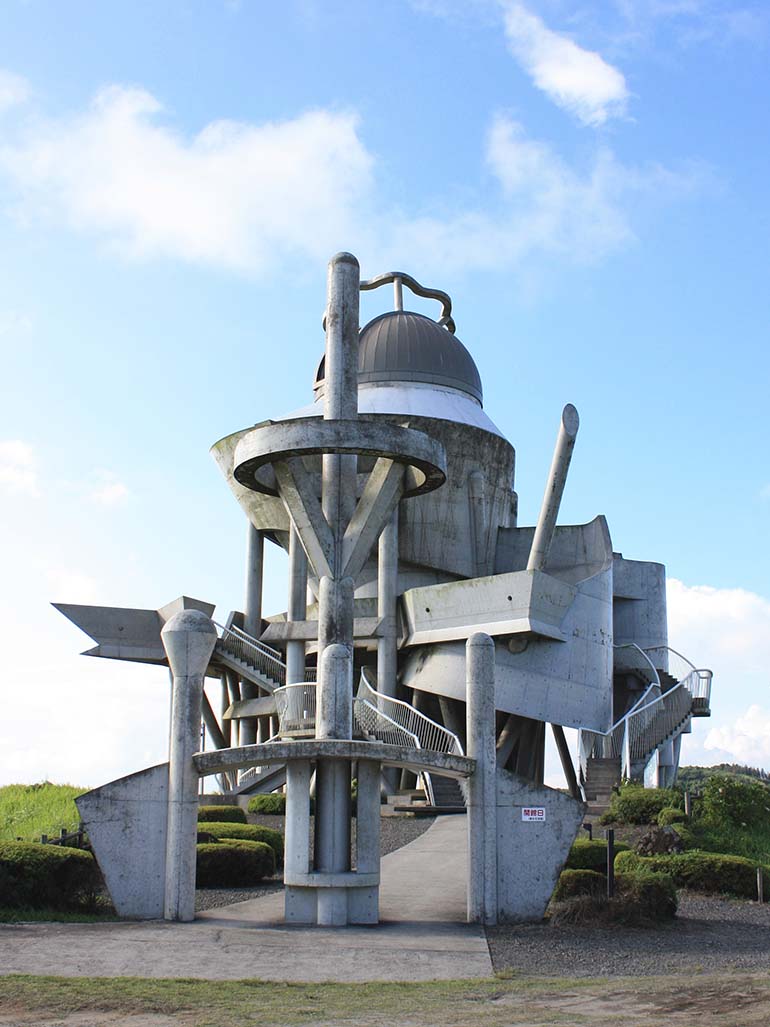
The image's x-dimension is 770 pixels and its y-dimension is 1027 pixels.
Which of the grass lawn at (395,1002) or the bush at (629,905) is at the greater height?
the bush at (629,905)

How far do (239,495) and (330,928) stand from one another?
25.4 meters

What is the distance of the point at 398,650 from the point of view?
37875 mm

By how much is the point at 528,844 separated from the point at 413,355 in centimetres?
2787

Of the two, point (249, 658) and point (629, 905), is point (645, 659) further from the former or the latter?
point (629, 905)

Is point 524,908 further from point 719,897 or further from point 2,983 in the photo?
point 2,983

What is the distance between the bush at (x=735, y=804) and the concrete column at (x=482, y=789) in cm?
1064

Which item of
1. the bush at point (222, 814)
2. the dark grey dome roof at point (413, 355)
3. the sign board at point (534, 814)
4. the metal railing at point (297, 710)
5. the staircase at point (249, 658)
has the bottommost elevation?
the bush at point (222, 814)

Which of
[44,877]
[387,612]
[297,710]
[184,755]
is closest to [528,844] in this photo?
A: [184,755]

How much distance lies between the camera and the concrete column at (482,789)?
57.7ft

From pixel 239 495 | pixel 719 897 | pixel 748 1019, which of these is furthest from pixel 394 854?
pixel 239 495

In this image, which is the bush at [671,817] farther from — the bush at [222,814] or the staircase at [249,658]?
the staircase at [249,658]

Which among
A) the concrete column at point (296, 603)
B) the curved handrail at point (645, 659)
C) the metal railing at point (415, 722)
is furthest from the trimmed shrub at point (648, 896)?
the curved handrail at point (645, 659)

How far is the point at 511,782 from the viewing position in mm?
18047

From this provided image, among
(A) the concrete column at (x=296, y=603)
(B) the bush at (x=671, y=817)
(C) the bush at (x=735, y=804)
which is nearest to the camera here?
(B) the bush at (x=671, y=817)
